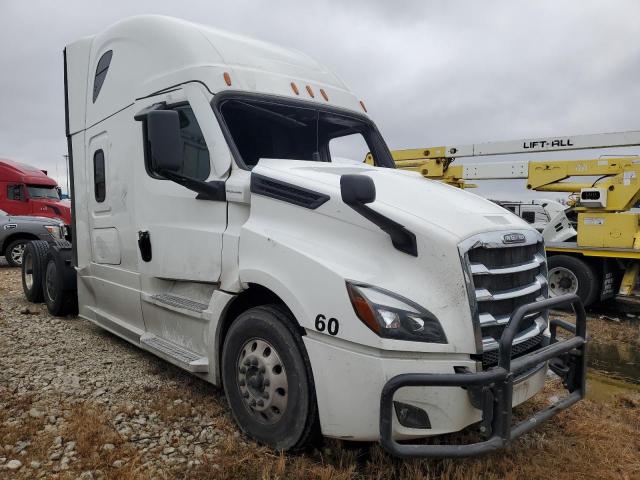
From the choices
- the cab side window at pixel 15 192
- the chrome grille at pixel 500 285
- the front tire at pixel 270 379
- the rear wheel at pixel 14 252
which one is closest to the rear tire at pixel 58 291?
the front tire at pixel 270 379

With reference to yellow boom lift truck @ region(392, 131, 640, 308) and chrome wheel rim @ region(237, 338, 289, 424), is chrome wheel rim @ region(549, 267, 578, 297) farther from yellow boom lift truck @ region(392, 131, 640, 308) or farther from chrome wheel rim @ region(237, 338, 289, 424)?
chrome wheel rim @ region(237, 338, 289, 424)

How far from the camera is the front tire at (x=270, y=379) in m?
2.82

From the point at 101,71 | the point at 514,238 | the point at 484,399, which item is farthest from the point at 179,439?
the point at 101,71

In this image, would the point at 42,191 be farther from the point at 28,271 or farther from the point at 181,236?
the point at 181,236

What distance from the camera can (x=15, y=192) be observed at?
1677 centimetres

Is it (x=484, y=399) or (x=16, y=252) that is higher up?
(x=484, y=399)

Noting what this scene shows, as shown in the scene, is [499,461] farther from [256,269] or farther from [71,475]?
[71,475]

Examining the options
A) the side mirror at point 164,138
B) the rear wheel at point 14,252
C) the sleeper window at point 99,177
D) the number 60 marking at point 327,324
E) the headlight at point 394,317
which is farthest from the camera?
the rear wheel at point 14,252

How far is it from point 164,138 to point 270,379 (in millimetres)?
1721

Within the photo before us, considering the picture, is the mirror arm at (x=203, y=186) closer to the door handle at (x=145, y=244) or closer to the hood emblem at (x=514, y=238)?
the door handle at (x=145, y=244)

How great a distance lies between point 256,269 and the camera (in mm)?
3031

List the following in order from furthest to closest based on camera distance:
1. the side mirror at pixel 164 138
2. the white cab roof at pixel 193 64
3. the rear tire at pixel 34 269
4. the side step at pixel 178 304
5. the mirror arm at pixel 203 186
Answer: the rear tire at pixel 34 269
the white cab roof at pixel 193 64
the side step at pixel 178 304
the mirror arm at pixel 203 186
the side mirror at pixel 164 138

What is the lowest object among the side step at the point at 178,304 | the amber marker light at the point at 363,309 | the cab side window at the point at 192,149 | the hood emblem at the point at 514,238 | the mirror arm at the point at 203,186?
the side step at the point at 178,304

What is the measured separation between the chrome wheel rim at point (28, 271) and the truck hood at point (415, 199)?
5.51 metres
